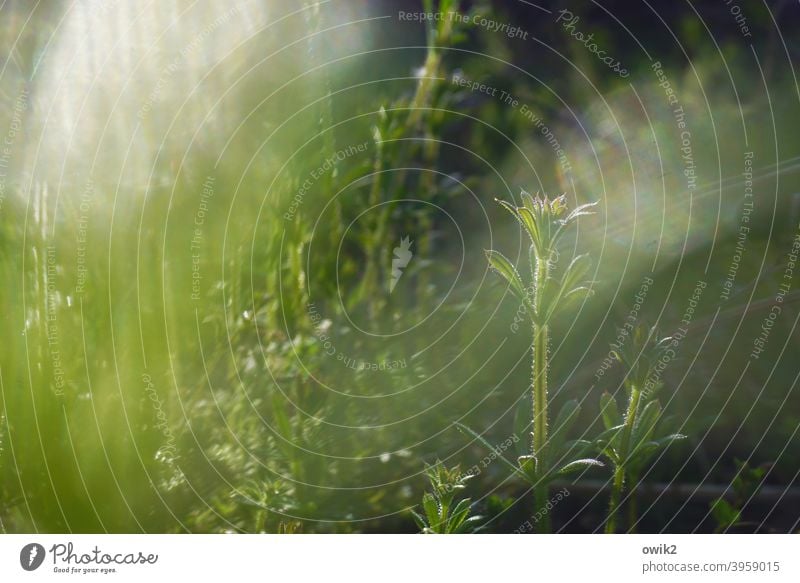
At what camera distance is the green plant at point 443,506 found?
744mm

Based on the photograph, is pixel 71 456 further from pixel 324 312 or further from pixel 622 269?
pixel 622 269

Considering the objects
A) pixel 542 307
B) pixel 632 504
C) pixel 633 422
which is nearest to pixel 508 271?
pixel 542 307

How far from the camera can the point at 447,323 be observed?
88 cm

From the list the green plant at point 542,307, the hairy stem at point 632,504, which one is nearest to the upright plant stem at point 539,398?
the green plant at point 542,307

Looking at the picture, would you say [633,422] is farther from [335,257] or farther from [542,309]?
[335,257]

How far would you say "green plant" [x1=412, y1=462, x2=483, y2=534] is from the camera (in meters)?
0.74

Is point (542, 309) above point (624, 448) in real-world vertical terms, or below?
above

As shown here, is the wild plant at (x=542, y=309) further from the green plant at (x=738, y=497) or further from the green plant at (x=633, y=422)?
the green plant at (x=738, y=497)

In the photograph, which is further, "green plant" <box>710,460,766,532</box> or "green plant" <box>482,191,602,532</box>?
"green plant" <box>710,460,766,532</box>

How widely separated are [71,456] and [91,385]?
2.6 inches

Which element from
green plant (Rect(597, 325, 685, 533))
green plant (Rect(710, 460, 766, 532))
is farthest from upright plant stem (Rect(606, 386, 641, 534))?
green plant (Rect(710, 460, 766, 532))

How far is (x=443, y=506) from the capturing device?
2.45ft

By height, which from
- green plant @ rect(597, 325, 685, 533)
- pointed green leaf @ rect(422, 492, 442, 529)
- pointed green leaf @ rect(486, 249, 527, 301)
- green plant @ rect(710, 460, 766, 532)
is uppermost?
pointed green leaf @ rect(486, 249, 527, 301)

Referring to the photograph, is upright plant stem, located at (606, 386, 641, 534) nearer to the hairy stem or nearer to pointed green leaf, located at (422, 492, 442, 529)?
the hairy stem
